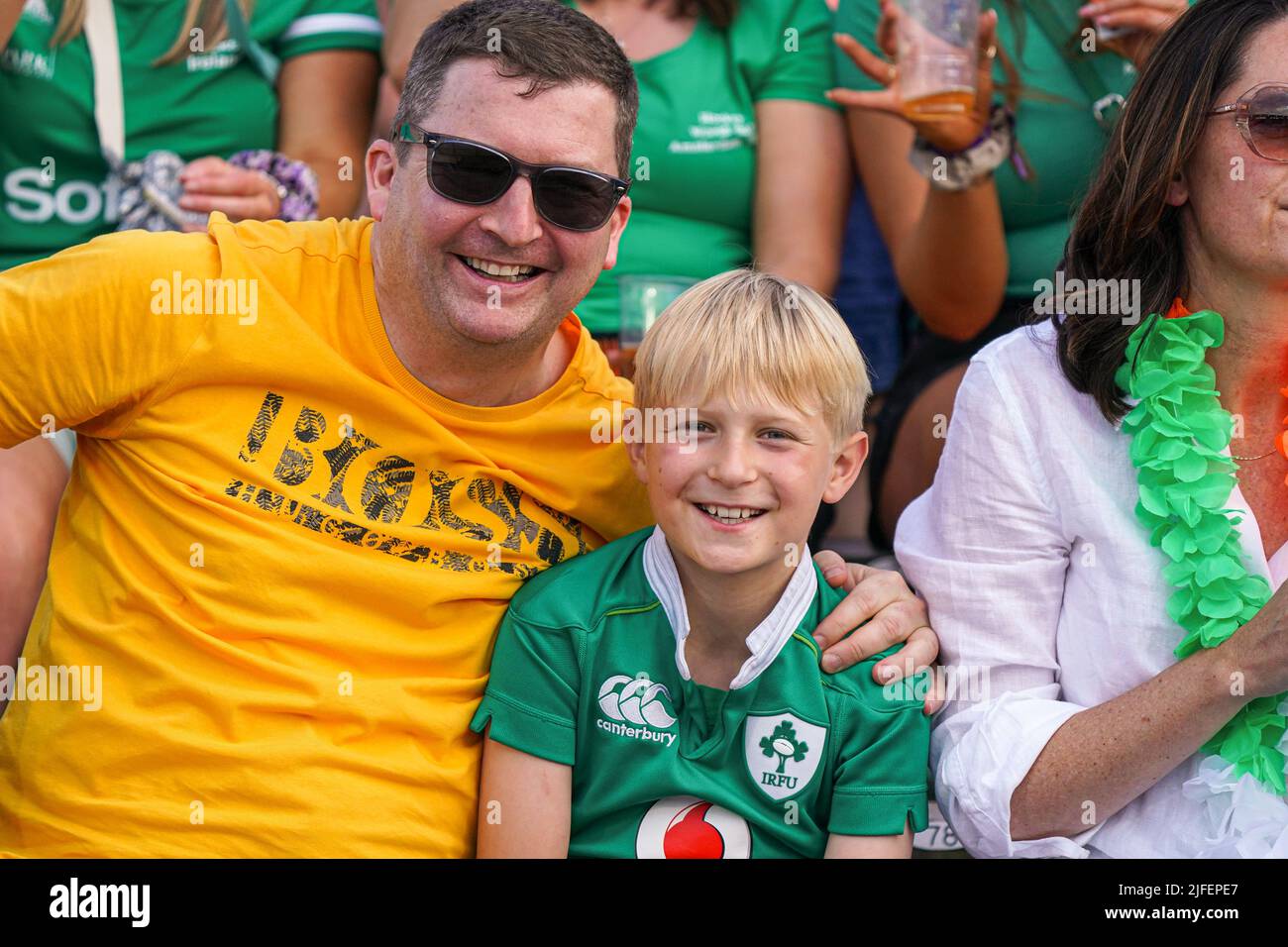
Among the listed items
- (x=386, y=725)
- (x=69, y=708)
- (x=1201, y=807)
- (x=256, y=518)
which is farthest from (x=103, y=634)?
(x=1201, y=807)

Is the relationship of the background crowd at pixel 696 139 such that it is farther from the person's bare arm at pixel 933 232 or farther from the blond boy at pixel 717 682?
the blond boy at pixel 717 682

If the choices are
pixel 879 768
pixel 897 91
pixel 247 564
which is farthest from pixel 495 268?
pixel 897 91

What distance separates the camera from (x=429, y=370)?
220 centimetres

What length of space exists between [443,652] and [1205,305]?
1308mm

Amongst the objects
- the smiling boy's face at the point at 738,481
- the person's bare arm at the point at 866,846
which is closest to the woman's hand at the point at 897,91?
the smiling boy's face at the point at 738,481

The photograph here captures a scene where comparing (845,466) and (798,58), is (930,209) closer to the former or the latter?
(798,58)

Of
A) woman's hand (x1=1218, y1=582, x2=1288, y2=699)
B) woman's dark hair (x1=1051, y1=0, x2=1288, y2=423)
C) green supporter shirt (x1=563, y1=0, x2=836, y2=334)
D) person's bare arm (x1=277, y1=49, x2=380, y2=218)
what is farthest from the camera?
person's bare arm (x1=277, y1=49, x2=380, y2=218)

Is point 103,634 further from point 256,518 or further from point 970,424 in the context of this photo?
point 970,424

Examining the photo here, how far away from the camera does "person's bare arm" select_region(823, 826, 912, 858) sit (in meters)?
2.03

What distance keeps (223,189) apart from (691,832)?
168 cm

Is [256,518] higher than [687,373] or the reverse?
the reverse

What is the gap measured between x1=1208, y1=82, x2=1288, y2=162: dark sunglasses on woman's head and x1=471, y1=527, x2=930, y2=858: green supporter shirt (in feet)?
3.09

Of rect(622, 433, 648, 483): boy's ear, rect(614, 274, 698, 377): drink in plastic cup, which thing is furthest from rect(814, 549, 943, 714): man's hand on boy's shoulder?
rect(614, 274, 698, 377): drink in plastic cup

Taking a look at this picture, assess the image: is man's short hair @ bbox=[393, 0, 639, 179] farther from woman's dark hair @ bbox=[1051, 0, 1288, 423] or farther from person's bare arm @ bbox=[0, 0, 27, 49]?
person's bare arm @ bbox=[0, 0, 27, 49]
